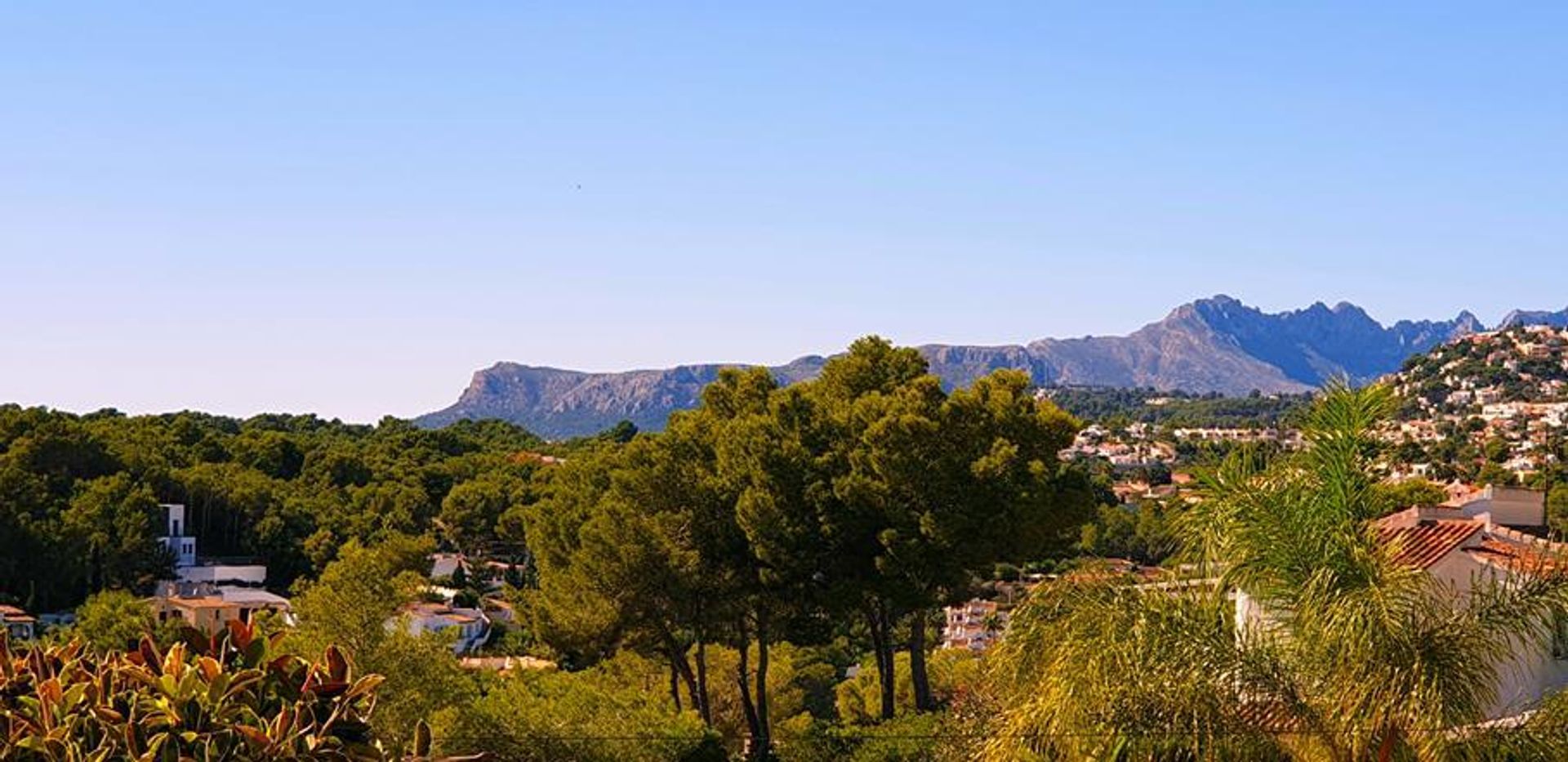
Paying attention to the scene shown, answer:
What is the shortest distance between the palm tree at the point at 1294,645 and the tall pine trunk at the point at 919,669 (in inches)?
522

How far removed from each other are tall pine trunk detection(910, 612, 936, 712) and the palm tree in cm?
1327

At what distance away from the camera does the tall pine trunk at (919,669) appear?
22.0 meters

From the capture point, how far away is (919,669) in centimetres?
2234

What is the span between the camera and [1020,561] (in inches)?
875

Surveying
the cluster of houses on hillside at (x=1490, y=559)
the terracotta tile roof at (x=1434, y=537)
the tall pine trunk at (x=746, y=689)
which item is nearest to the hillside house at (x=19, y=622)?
the tall pine trunk at (x=746, y=689)

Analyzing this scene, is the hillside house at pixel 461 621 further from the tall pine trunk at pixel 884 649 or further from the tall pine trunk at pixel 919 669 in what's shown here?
the tall pine trunk at pixel 919 669

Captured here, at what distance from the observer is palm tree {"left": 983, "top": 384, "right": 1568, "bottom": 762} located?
313 inches

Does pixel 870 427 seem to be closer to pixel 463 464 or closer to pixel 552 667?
pixel 552 667

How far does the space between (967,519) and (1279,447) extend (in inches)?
471

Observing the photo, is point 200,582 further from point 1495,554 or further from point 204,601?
point 1495,554

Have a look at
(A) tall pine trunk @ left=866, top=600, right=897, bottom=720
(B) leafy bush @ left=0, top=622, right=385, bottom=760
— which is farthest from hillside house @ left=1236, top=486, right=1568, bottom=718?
(A) tall pine trunk @ left=866, top=600, right=897, bottom=720

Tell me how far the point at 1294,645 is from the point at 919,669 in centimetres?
1428

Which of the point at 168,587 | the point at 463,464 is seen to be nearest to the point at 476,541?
the point at 463,464

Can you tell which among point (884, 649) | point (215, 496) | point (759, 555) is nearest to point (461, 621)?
A: point (215, 496)
